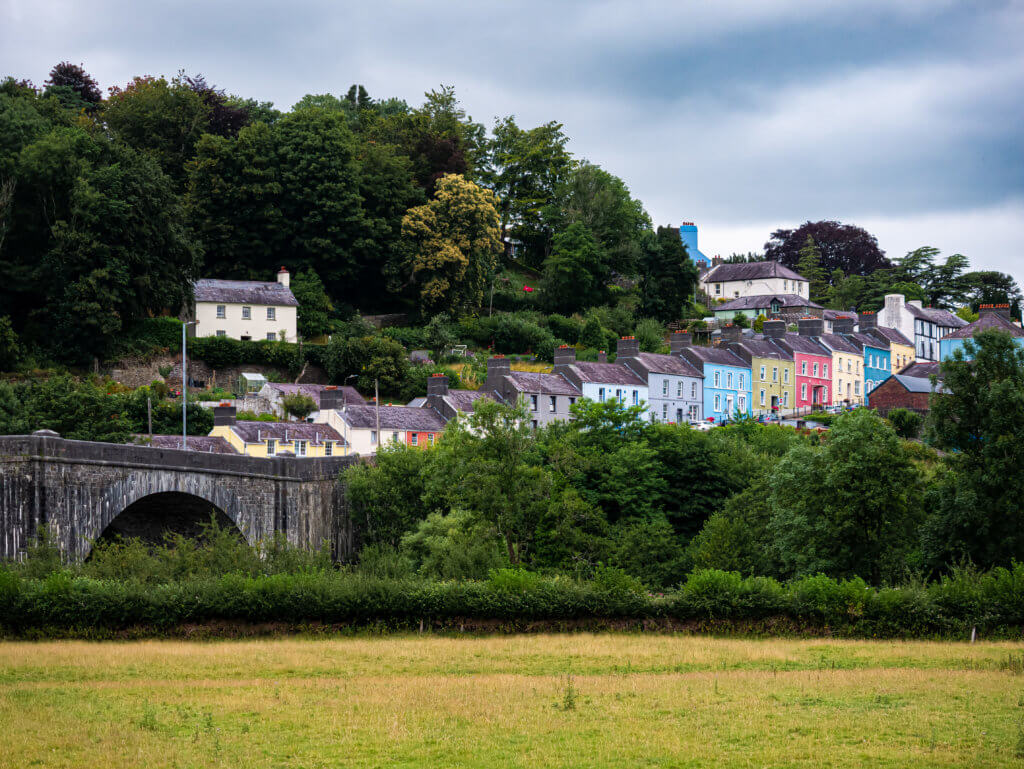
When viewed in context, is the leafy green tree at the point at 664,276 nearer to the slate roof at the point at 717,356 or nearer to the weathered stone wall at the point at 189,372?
the slate roof at the point at 717,356

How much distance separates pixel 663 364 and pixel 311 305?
22200 mm

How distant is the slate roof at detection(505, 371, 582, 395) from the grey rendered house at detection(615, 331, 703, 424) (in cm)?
655

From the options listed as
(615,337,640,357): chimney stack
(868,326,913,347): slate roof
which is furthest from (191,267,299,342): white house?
(868,326,913,347): slate roof

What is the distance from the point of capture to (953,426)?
44.0m

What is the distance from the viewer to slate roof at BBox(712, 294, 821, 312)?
113500 millimetres

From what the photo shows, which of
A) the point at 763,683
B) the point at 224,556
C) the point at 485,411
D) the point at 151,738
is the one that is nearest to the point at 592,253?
the point at 485,411

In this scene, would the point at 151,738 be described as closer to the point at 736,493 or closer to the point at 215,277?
the point at 736,493

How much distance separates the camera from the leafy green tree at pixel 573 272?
3780 inches

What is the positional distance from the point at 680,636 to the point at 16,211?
48.4 meters

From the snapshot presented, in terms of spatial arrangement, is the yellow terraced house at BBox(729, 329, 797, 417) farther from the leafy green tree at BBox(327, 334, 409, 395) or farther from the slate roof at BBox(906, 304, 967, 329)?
the leafy green tree at BBox(327, 334, 409, 395)

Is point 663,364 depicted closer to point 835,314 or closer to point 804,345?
point 804,345

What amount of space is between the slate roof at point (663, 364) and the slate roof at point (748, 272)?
3622 cm

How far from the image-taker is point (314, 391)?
71562 millimetres

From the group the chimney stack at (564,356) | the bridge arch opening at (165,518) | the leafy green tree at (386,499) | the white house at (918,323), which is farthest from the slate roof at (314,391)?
the white house at (918,323)
